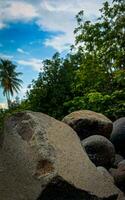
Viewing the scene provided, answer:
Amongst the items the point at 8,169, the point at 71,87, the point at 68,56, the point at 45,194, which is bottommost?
the point at 45,194

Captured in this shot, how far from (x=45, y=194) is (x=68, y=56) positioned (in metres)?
22.4

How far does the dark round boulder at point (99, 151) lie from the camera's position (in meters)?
11.6

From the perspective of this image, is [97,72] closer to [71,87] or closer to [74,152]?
[71,87]

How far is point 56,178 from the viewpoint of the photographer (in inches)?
311

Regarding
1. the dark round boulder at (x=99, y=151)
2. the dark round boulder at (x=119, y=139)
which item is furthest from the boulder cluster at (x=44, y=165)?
the dark round boulder at (x=119, y=139)

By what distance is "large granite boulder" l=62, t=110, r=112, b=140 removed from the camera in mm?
12875

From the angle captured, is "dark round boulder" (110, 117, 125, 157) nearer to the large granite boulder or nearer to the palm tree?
the large granite boulder

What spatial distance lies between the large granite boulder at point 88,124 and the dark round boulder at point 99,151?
1.15 metres

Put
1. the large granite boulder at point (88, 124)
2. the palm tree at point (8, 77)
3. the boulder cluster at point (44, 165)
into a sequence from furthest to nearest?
the palm tree at point (8, 77) → the large granite boulder at point (88, 124) → the boulder cluster at point (44, 165)

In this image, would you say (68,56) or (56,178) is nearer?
(56,178)

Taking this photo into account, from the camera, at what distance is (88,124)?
12.9m

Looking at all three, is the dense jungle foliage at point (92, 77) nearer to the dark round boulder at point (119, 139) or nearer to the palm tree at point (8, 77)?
the dark round boulder at point (119, 139)

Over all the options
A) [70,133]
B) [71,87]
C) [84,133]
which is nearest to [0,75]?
[71,87]

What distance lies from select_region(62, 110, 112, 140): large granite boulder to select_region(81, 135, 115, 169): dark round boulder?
45.5 inches
